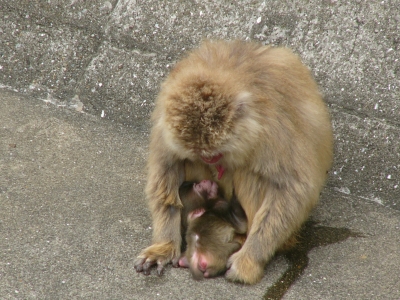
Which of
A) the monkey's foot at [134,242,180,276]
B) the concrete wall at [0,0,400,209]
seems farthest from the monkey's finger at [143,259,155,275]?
the concrete wall at [0,0,400,209]

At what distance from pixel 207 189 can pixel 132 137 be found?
5.09 feet

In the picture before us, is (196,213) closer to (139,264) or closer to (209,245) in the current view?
(209,245)

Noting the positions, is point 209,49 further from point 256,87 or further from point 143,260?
point 143,260

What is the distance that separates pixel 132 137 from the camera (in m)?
5.57

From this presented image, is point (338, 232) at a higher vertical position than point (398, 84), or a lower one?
lower

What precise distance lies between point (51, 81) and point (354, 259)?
333cm

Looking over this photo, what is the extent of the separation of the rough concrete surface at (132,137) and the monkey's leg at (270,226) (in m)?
0.16

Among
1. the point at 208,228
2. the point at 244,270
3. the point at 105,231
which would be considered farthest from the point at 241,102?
the point at 105,231

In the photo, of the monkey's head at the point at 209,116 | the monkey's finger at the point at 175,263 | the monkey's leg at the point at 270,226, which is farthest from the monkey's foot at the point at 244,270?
the monkey's head at the point at 209,116

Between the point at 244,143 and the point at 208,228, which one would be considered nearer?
the point at 244,143

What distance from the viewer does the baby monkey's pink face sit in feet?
13.9

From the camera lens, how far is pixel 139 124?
5664 millimetres

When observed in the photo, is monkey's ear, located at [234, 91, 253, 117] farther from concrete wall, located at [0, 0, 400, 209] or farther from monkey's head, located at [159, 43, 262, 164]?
concrete wall, located at [0, 0, 400, 209]

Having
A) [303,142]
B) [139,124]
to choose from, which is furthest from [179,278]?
[139,124]
